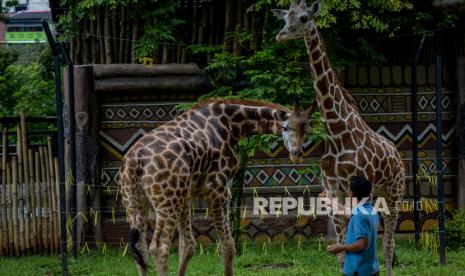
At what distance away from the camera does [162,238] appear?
21.7 feet

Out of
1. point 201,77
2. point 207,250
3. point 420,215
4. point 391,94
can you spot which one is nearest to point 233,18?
point 201,77

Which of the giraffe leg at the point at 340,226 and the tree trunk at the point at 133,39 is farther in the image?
the tree trunk at the point at 133,39

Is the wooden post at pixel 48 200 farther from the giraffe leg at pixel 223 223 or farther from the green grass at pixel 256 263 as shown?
the giraffe leg at pixel 223 223

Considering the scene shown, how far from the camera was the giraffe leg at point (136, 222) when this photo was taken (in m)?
6.68

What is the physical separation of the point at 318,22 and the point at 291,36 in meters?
2.10

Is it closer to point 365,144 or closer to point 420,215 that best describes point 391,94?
point 420,215

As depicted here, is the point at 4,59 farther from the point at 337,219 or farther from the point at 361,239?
the point at 361,239

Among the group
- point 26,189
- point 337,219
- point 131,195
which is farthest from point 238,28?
point 131,195

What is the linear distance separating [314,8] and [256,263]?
3.50m

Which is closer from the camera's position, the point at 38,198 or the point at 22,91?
the point at 38,198

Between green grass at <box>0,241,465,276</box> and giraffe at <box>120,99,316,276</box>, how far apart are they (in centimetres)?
160

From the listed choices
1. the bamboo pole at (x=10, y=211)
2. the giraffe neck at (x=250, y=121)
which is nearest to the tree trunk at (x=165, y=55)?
the bamboo pole at (x=10, y=211)

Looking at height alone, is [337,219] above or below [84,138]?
below

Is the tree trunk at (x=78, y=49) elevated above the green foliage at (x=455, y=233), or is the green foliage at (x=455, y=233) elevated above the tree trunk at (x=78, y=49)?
the tree trunk at (x=78, y=49)
